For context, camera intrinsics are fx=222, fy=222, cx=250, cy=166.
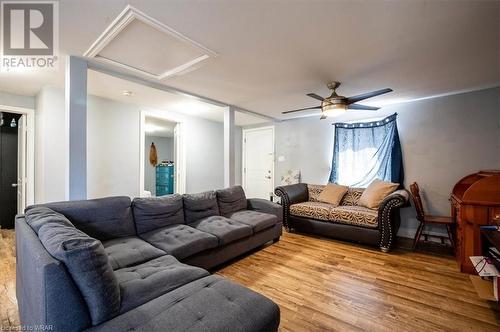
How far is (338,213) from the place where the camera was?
138 inches

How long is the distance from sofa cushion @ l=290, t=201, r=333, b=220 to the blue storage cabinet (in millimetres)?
3695

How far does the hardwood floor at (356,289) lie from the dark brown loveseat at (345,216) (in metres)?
0.24

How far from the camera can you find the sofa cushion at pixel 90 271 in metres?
1.04

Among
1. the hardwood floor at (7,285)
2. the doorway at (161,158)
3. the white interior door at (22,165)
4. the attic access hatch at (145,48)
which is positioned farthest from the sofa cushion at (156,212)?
the white interior door at (22,165)

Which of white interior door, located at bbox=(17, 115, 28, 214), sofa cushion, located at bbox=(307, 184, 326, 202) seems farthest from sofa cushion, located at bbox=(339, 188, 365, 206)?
white interior door, located at bbox=(17, 115, 28, 214)

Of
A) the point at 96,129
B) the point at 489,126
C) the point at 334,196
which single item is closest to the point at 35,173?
the point at 96,129

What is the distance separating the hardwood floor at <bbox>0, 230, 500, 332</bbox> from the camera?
5.68ft

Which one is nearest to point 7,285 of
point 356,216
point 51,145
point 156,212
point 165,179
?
point 156,212

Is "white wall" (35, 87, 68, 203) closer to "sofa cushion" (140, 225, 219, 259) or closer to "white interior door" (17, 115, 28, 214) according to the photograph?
"white interior door" (17, 115, 28, 214)

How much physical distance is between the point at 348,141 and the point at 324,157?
2.02 feet

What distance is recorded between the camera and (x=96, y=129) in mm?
3617

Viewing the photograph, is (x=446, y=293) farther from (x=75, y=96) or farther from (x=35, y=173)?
(x=35, y=173)

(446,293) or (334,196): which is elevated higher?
(334,196)

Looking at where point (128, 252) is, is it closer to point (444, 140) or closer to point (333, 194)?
point (333, 194)
